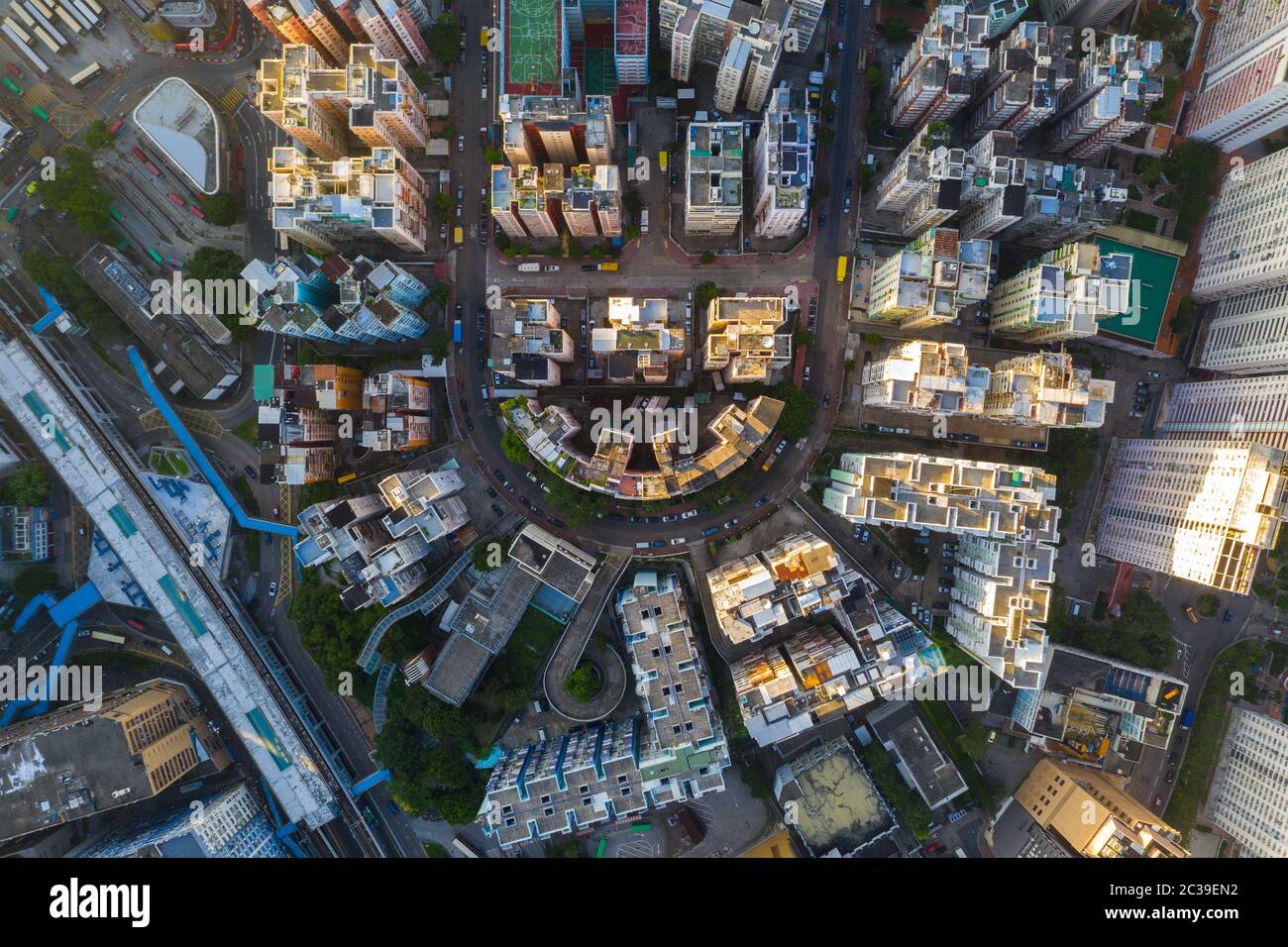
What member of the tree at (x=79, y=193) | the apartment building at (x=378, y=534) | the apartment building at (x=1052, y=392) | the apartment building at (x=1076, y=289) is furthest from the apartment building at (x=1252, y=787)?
the tree at (x=79, y=193)

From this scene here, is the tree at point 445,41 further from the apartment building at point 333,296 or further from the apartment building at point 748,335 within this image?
the apartment building at point 748,335

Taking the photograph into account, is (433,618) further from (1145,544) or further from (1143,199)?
(1143,199)

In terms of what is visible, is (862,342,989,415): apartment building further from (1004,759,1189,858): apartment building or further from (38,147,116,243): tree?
(38,147,116,243): tree

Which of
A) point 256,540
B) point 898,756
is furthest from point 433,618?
point 898,756

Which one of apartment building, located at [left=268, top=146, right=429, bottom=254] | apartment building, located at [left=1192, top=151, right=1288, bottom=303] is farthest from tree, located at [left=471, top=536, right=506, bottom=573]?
apartment building, located at [left=1192, top=151, right=1288, bottom=303]

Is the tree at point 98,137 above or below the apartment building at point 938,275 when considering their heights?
above

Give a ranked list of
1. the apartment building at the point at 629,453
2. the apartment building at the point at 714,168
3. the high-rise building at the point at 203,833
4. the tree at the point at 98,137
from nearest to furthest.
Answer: the apartment building at the point at 714,168, the high-rise building at the point at 203,833, the apartment building at the point at 629,453, the tree at the point at 98,137

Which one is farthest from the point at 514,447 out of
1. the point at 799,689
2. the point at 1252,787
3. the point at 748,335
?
the point at 1252,787
